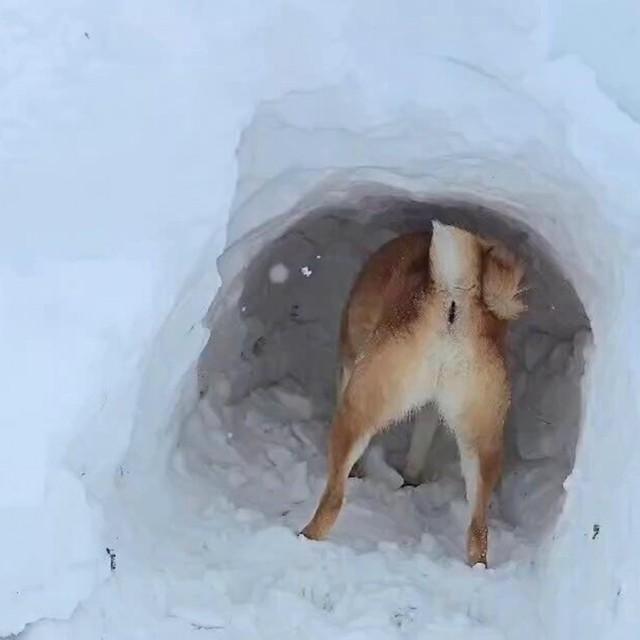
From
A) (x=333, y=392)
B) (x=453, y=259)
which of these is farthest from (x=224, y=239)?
(x=333, y=392)

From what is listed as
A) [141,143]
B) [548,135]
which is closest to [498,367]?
[548,135]

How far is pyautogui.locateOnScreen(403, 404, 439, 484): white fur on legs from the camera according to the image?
16.5 ft

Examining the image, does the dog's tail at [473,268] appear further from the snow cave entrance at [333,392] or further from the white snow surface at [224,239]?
the snow cave entrance at [333,392]

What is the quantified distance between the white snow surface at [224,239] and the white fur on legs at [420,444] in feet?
3.42

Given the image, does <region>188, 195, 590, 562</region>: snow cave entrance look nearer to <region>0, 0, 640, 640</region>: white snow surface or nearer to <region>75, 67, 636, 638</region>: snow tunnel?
<region>75, 67, 636, 638</region>: snow tunnel

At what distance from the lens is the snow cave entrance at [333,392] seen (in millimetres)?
4477

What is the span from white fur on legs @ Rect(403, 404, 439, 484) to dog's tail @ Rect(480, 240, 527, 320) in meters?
1.18

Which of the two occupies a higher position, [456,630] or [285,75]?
[285,75]

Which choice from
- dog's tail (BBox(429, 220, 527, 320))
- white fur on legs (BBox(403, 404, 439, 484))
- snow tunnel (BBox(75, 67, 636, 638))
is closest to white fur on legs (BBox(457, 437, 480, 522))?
snow tunnel (BBox(75, 67, 636, 638))

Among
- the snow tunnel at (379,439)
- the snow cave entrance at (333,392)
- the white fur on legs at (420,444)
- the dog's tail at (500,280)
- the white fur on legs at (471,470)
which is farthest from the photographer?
the white fur on legs at (420,444)

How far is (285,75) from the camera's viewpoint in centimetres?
358

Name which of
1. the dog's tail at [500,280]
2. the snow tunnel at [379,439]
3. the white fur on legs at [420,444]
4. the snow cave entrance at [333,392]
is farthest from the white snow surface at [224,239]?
the white fur on legs at [420,444]

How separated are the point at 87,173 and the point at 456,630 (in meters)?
1.77

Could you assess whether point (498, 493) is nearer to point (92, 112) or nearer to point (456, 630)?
point (456, 630)
